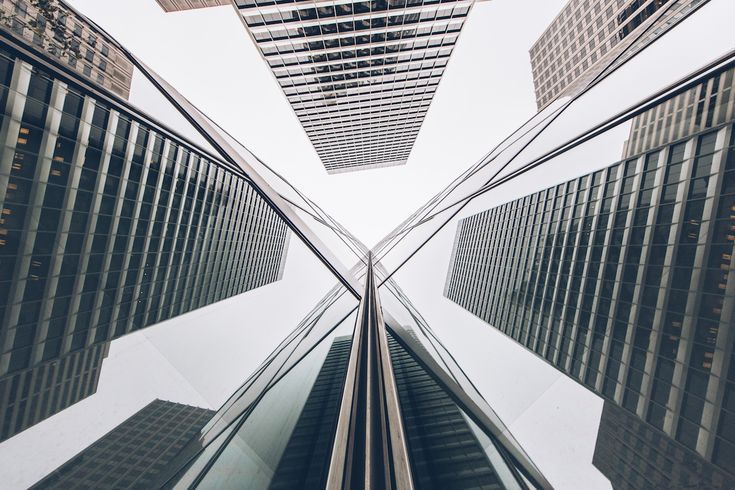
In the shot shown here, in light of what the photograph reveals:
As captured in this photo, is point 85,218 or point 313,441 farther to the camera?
point 85,218

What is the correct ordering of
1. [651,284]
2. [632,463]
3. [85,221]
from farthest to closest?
[85,221] → [651,284] → [632,463]

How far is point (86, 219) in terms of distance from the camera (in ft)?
46.2

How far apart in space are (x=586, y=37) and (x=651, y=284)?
62.6 meters

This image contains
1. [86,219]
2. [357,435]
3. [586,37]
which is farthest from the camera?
[586,37]

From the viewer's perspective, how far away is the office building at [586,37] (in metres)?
42.1

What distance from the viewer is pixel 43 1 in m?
15.8

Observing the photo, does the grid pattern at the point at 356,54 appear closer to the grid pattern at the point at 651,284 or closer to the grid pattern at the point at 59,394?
the grid pattern at the point at 651,284

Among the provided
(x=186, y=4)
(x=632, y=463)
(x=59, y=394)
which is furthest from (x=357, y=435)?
(x=186, y=4)

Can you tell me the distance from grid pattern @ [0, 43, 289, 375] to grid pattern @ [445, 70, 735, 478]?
13009 millimetres

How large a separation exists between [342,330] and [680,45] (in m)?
8.05

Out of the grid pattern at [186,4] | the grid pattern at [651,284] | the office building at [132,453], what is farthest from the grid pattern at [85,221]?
the grid pattern at [186,4]

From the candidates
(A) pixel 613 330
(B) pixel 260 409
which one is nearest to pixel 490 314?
(A) pixel 613 330

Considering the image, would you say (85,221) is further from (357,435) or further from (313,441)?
(357,435)

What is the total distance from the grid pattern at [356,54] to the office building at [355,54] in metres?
0.11
